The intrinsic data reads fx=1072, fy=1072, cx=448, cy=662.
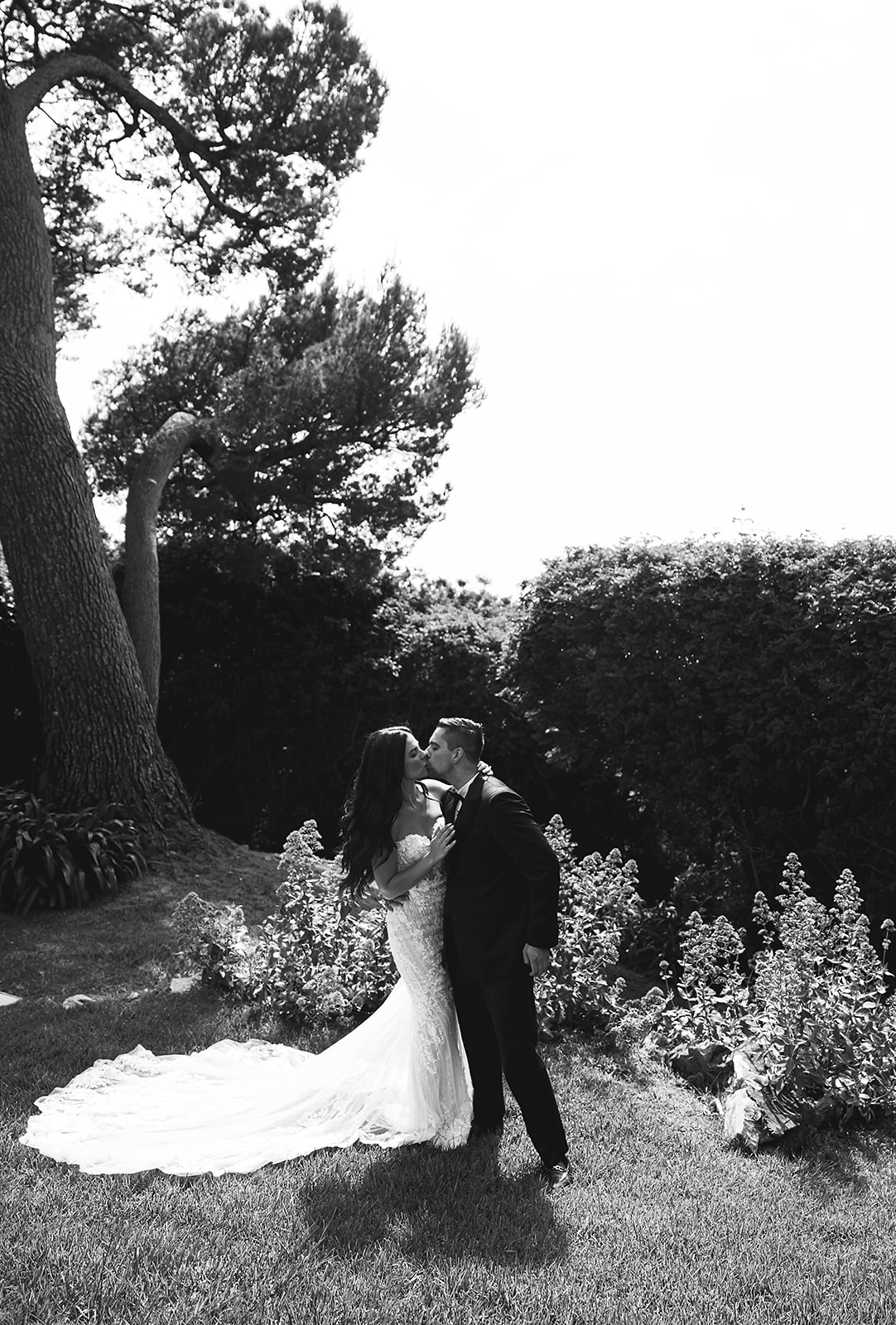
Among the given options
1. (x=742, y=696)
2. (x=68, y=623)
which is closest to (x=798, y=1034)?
(x=742, y=696)

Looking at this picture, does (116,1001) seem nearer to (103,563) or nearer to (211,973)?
(211,973)

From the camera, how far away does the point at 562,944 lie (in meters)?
6.13

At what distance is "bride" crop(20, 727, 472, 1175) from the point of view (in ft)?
14.6

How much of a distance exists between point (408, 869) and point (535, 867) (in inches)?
26.4

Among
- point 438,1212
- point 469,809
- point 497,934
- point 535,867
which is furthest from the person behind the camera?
point 469,809

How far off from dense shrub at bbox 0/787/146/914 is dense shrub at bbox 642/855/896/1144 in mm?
5499

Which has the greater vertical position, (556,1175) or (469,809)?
(469,809)

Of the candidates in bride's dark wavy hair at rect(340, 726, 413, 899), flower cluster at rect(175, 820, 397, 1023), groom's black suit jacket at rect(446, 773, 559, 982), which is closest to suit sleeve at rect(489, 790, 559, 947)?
groom's black suit jacket at rect(446, 773, 559, 982)

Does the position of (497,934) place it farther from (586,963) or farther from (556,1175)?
(586,963)

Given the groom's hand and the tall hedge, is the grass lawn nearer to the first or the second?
the groom's hand

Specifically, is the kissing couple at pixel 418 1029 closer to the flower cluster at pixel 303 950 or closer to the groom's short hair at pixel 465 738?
the groom's short hair at pixel 465 738

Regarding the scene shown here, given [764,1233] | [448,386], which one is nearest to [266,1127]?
[764,1233]

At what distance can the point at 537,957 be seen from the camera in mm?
4141

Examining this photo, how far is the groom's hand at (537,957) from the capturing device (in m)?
4.12
